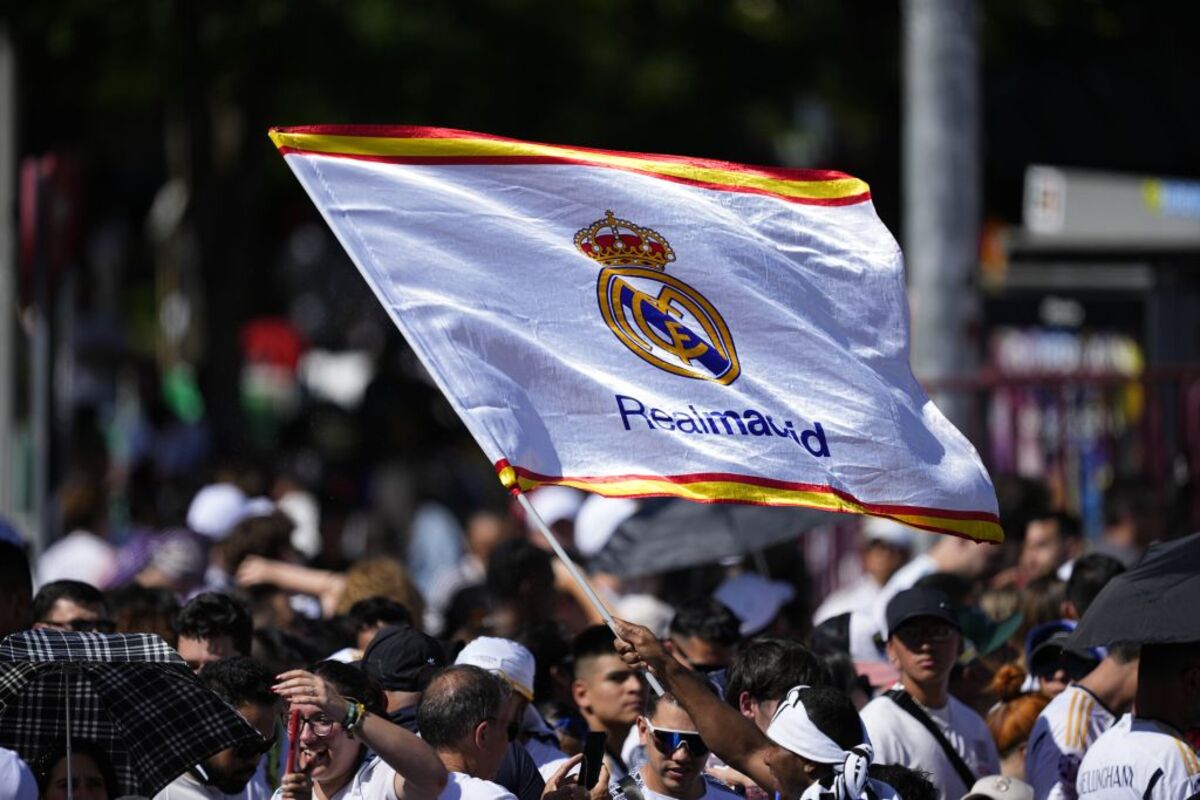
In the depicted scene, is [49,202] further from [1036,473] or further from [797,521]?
[1036,473]

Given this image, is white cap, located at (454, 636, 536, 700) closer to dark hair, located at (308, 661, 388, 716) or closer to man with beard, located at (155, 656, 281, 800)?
dark hair, located at (308, 661, 388, 716)

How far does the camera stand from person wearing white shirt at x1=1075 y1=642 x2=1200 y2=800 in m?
6.07

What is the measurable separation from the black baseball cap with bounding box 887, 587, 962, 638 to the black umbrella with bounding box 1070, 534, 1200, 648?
76 cm

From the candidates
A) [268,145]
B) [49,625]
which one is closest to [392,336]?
[268,145]

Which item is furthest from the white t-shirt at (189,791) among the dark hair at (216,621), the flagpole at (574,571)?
the flagpole at (574,571)

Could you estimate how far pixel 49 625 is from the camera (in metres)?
7.97

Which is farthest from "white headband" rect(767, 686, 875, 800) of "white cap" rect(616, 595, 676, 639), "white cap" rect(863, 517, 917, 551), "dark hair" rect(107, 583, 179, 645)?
"white cap" rect(863, 517, 917, 551)

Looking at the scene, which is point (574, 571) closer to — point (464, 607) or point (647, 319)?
point (647, 319)

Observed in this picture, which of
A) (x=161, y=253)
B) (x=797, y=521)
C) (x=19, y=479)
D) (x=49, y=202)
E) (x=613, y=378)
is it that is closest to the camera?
(x=613, y=378)

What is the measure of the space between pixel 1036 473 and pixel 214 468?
530cm

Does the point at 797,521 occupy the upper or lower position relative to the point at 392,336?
upper

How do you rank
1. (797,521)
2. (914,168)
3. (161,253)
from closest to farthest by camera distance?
(797,521) < (914,168) < (161,253)

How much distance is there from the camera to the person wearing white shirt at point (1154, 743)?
6066 mm

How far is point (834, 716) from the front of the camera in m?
5.94
